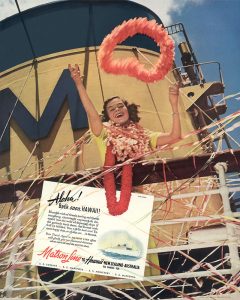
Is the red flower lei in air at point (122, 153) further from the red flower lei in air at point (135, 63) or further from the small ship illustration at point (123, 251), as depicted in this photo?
the red flower lei in air at point (135, 63)

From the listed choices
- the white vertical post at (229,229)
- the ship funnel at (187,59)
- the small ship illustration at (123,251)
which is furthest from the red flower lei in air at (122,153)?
the ship funnel at (187,59)

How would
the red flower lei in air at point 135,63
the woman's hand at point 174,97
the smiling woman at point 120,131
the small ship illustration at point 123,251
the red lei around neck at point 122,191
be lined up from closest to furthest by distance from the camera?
the small ship illustration at point 123,251 < the red lei around neck at point 122,191 < the smiling woman at point 120,131 < the woman's hand at point 174,97 < the red flower lei in air at point 135,63

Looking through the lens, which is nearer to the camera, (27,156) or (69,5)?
(27,156)

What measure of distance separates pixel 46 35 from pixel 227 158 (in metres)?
7.89

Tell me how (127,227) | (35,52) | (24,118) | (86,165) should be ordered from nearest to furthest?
(127,227) → (86,165) → (24,118) → (35,52)

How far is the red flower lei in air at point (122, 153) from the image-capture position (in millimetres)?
4660

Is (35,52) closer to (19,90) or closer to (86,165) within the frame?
(19,90)

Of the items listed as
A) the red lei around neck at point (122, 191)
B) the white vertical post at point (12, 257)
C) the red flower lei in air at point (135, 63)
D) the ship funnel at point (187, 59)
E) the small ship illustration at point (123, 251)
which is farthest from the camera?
the ship funnel at point (187, 59)

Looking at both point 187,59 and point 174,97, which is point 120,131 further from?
point 187,59

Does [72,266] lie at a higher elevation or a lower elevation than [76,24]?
lower

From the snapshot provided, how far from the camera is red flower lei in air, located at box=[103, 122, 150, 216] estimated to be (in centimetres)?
466

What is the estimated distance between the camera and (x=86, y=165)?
9.62m

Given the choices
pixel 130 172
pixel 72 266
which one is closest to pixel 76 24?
pixel 130 172

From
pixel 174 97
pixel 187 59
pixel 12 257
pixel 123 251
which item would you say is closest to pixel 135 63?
pixel 174 97
